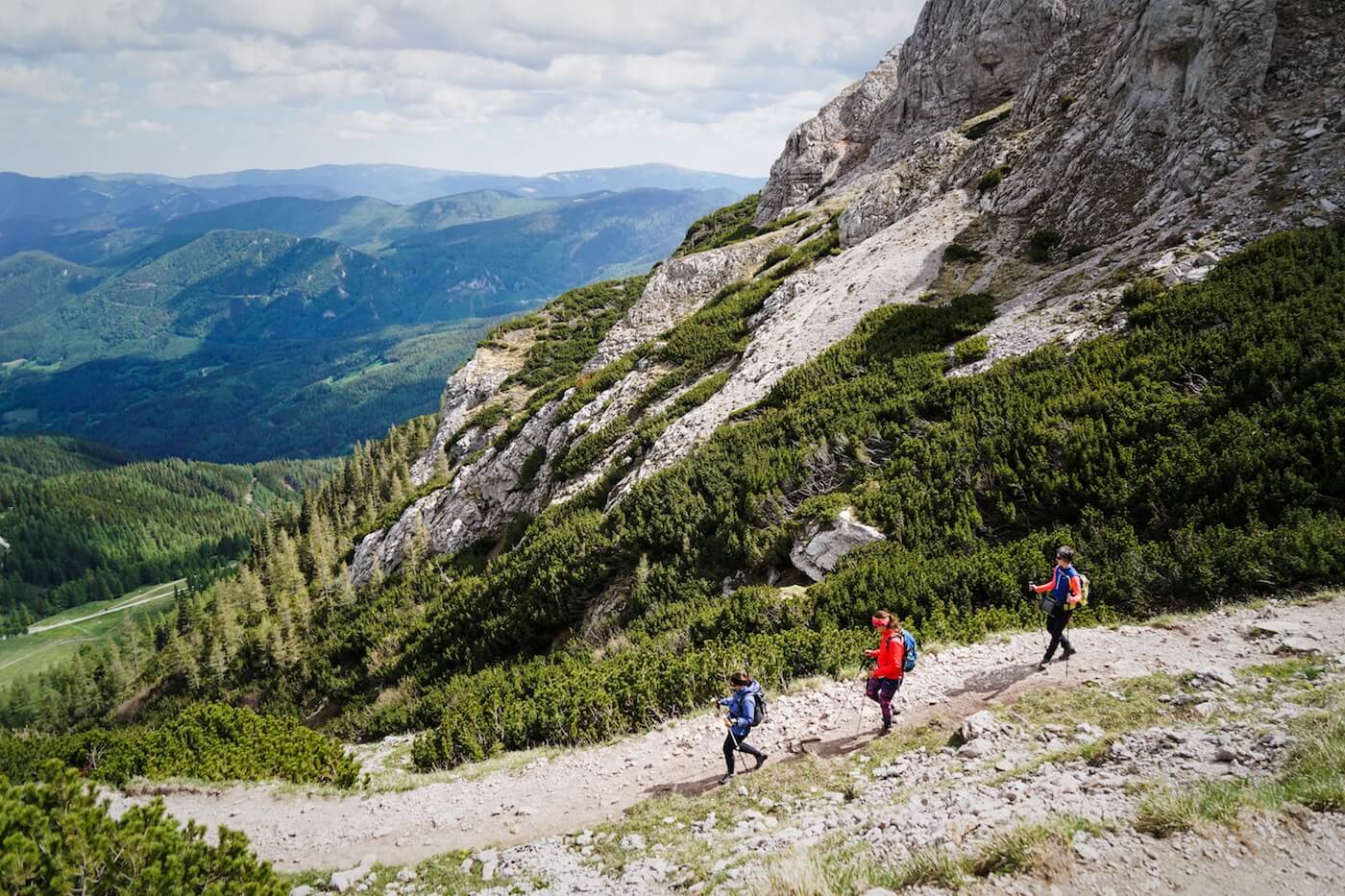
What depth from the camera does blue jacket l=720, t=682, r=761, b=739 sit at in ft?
32.1

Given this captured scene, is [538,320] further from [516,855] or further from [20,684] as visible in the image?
[20,684]

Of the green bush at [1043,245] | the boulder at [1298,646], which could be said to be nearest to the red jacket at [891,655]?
the boulder at [1298,646]

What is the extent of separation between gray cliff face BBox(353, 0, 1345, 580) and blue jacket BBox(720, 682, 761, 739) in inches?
594

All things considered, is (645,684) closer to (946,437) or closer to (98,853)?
(98,853)

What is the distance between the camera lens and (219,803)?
13.7m

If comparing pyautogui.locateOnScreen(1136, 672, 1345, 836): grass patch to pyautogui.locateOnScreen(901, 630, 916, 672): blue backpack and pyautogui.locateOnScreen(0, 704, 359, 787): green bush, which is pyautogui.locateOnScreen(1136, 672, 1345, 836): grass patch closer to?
pyautogui.locateOnScreen(901, 630, 916, 672): blue backpack

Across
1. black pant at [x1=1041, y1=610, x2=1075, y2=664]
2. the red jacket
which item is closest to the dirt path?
the red jacket

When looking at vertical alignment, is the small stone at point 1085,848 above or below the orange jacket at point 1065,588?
below

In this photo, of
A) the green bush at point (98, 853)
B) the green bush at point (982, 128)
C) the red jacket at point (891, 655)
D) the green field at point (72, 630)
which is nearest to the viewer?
the green bush at point (98, 853)

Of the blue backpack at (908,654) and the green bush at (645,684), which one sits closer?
the blue backpack at (908,654)

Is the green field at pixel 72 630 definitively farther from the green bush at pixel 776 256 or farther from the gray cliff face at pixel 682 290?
the green bush at pixel 776 256

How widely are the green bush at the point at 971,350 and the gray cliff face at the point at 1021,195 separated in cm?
38

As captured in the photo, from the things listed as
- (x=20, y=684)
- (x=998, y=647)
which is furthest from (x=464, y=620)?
(x=20, y=684)

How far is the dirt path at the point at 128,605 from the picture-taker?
475 ft
